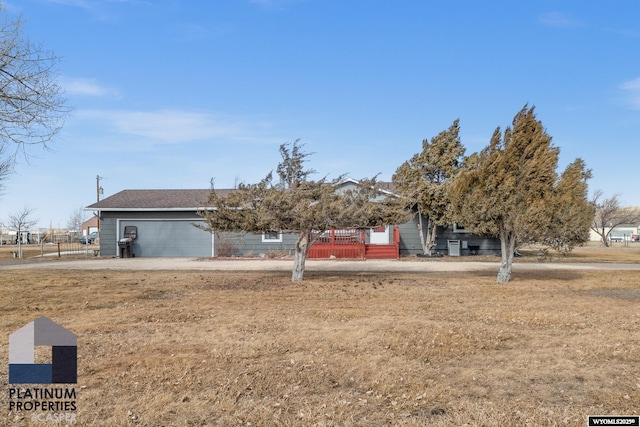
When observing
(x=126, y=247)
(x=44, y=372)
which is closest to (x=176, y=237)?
(x=126, y=247)

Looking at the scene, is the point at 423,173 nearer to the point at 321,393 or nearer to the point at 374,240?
the point at 374,240

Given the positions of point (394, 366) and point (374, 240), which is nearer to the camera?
point (394, 366)

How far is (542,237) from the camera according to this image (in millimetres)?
12055

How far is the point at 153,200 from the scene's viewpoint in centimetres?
2577

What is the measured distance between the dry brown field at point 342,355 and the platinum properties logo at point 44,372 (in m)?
0.11

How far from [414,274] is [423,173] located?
9.37 m

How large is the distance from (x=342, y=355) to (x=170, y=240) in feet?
68.3

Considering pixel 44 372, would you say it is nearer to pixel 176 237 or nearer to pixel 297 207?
pixel 297 207

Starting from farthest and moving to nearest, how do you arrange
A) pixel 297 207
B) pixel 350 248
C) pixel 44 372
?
pixel 350 248, pixel 297 207, pixel 44 372

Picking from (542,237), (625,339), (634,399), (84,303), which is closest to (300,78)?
(542,237)

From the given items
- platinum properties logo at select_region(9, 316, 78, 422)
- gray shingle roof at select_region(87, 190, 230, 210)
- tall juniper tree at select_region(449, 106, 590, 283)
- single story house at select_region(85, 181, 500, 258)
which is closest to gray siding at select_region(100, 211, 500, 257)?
single story house at select_region(85, 181, 500, 258)

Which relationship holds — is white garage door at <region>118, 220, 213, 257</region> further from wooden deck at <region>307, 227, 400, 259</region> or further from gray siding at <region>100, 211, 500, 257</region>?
wooden deck at <region>307, 227, 400, 259</region>

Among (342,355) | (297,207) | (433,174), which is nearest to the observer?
(342,355)

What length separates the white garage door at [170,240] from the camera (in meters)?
24.7
